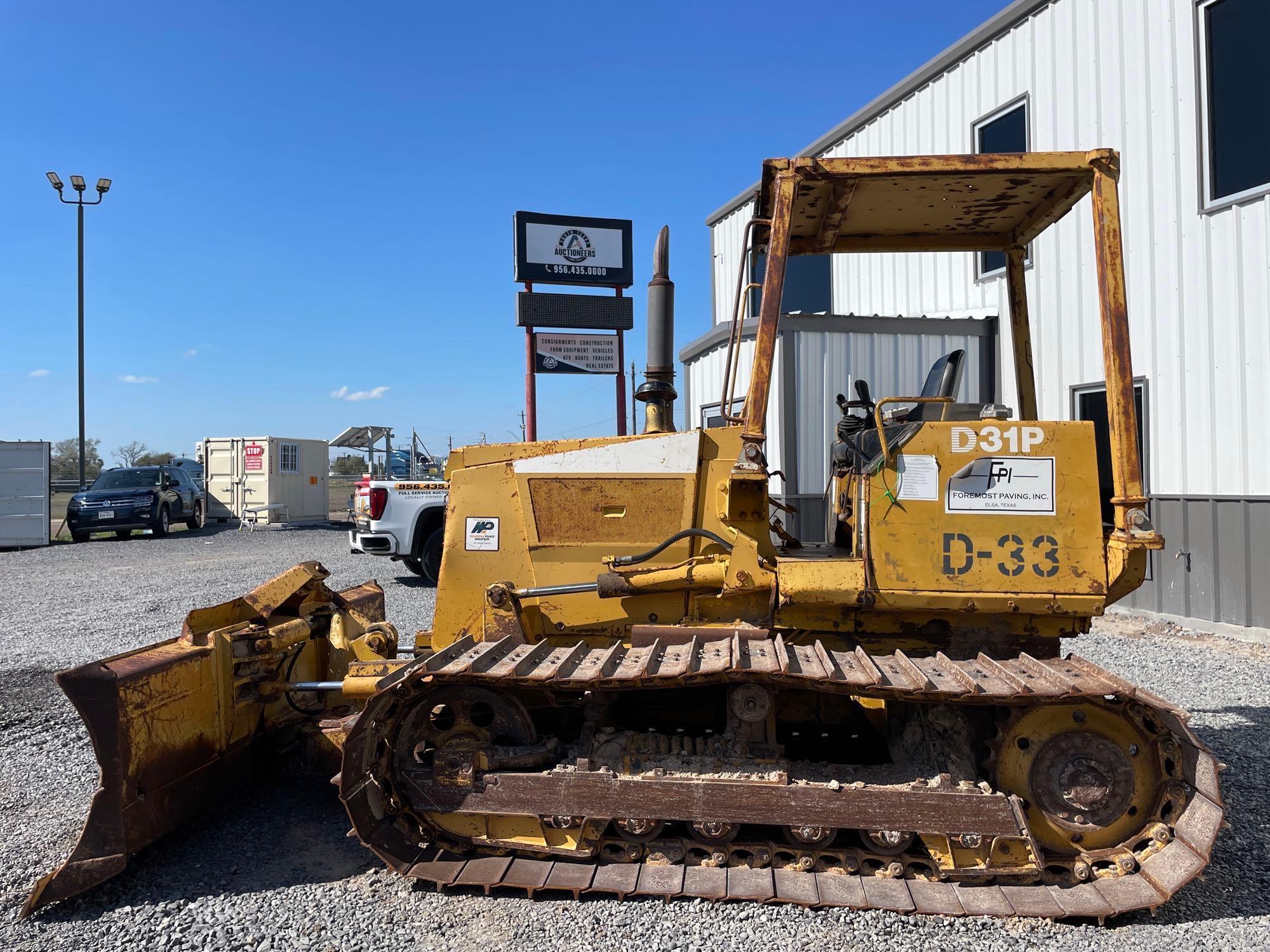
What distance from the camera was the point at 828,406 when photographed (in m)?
10.2

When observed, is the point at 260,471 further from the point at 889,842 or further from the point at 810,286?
the point at 889,842

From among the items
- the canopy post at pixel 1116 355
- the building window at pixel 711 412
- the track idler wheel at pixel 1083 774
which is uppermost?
the building window at pixel 711 412

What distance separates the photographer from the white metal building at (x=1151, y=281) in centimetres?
774

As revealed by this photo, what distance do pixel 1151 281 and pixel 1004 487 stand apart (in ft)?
21.9

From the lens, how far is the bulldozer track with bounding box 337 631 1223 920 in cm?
309

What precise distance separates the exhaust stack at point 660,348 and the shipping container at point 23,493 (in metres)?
18.4

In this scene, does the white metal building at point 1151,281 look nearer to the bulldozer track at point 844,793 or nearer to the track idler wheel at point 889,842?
the bulldozer track at point 844,793

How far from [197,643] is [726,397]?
9.44ft

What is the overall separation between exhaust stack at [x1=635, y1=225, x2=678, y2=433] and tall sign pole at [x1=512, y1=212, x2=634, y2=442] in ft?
23.5

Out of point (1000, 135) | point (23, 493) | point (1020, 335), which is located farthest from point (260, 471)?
point (1020, 335)

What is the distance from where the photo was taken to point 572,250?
12711 mm

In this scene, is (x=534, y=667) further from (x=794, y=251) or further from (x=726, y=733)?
(x=794, y=251)

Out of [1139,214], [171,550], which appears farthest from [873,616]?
[171,550]

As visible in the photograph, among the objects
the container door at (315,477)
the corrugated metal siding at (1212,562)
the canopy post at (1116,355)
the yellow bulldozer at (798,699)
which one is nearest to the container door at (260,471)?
the container door at (315,477)
